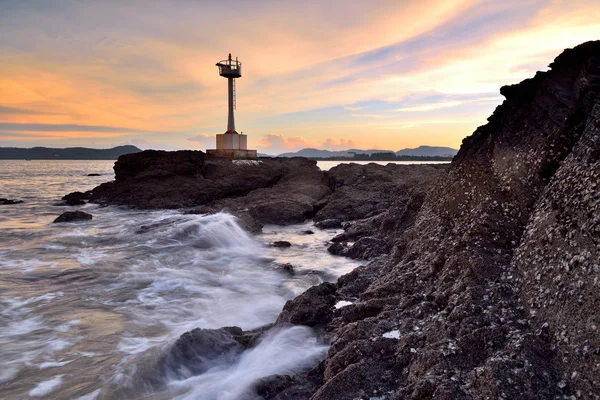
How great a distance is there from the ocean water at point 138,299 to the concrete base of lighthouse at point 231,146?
15.9 m

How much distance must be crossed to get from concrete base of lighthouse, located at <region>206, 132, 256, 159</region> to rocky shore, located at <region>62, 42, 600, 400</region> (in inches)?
1025

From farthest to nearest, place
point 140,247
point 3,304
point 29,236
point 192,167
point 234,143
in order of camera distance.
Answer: point 234,143, point 192,167, point 29,236, point 140,247, point 3,304

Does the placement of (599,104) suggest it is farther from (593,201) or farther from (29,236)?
(29,236)

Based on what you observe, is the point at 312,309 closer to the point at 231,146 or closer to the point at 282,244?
the point at 282,244

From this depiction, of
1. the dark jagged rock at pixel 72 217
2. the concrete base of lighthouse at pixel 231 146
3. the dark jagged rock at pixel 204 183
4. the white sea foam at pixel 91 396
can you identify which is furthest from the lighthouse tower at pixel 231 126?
the white sea foam at pixel 91 396

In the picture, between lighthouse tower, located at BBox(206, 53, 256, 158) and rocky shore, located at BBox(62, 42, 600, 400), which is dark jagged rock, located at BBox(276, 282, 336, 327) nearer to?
rocky shore, located at BBox(62, 42, 600, 400)

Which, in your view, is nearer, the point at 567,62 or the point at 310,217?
the point at 567,62

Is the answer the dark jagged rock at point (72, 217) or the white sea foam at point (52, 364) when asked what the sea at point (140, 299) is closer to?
the white sea foam at point (52, 364)

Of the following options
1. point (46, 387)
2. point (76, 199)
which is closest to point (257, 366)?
point (46, 387)

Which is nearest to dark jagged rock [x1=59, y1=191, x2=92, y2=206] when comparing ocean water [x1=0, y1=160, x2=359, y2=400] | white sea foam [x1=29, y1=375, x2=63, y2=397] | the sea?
the sea

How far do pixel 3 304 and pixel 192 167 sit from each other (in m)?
14.6

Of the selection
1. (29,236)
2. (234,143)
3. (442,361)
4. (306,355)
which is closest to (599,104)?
(442,361)

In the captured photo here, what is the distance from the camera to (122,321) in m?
6.77

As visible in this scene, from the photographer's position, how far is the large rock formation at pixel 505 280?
108 inches
